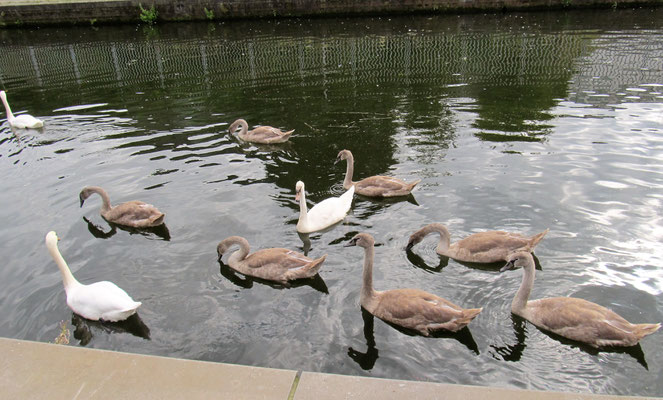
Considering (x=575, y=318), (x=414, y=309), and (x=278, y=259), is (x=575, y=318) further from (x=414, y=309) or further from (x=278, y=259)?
(x=278, y=259)

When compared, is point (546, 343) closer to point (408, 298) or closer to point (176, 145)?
point (408, 298)

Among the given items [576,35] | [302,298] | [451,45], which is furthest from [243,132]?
[576,35]

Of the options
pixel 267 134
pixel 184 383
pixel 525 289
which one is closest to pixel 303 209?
pixel 525 289

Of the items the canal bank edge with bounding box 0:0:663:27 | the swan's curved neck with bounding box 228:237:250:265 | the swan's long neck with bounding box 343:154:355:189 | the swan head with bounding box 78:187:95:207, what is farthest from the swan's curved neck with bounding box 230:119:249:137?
the canal bank edge with bounding box 0:0:663:27

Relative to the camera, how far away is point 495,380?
5.10 m

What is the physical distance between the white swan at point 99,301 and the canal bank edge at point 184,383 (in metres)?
2.01

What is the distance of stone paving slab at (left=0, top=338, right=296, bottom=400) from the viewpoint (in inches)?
145

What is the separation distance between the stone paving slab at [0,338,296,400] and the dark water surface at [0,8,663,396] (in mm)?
1655

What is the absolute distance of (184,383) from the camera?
3777 mm

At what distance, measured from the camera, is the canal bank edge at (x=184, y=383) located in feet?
11.8

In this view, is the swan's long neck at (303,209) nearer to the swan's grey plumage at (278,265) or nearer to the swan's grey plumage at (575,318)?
the swan's grey plumage at (278,265)

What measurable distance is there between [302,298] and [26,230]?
16.8 ft

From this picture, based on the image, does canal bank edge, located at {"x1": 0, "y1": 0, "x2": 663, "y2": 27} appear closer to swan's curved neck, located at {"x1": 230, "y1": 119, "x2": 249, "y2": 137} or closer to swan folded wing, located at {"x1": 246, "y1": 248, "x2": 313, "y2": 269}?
swan's curved neck, located at {"x1": 230, "y1": 119, "x2": 249, "y2": 137}

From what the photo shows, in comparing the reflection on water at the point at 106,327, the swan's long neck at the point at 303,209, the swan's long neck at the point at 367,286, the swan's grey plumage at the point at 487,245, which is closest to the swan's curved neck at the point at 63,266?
the reflection on water at the point at 106,327
